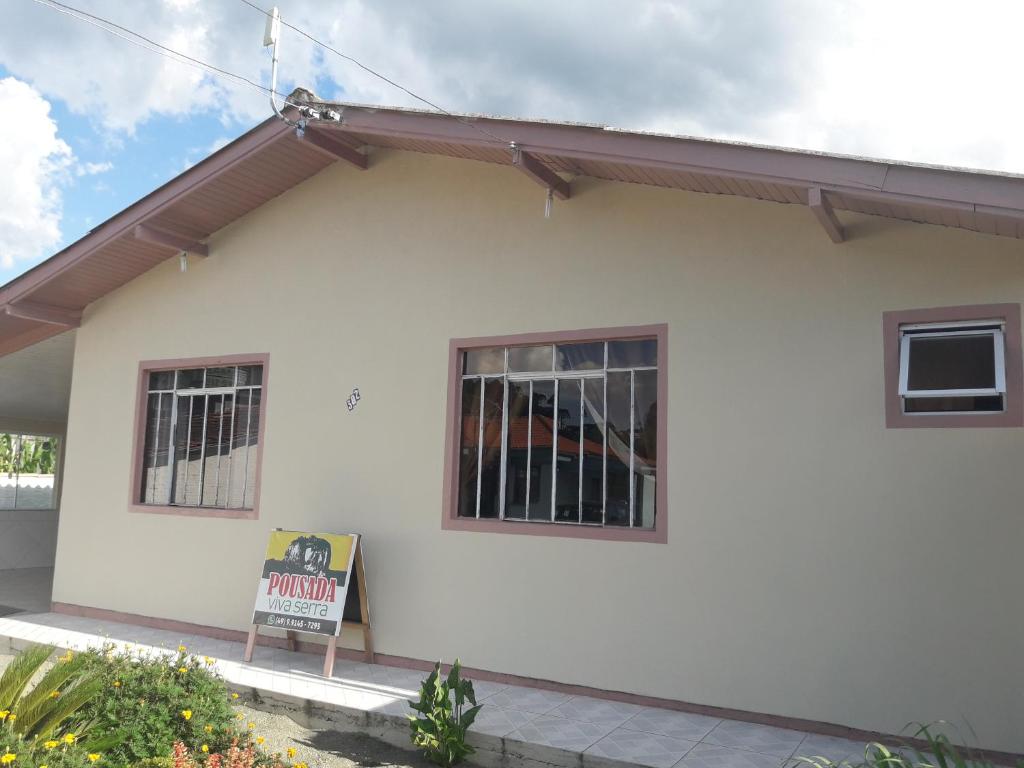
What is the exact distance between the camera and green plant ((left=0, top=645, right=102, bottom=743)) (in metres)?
4.44

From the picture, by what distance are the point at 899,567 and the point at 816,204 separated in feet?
7.71

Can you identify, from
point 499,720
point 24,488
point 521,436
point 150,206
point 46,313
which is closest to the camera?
point 499,720

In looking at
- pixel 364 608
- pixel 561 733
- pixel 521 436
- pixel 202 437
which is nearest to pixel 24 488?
pixel 202 437

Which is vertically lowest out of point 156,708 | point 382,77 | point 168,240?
point 156,708

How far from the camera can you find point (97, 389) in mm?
9648

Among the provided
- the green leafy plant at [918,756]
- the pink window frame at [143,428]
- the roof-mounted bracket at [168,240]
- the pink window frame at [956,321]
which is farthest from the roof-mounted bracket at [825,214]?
the roof-mounted bracket at [168,240]

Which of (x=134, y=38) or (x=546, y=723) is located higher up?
(x=134, y=38)

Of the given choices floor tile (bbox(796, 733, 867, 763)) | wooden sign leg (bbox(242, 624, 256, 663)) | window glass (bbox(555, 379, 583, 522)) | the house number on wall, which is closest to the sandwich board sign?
wooden sign leg (bbox(242, 624, 256, 663))

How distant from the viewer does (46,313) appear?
31.2 feet

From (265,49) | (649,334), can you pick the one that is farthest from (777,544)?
(265,49)

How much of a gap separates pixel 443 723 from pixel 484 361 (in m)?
3.09

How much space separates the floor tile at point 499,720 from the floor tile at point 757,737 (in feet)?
3.96

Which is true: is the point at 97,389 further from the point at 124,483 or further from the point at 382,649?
the point at 382,649

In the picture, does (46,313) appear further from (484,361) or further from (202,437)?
(484,361)
